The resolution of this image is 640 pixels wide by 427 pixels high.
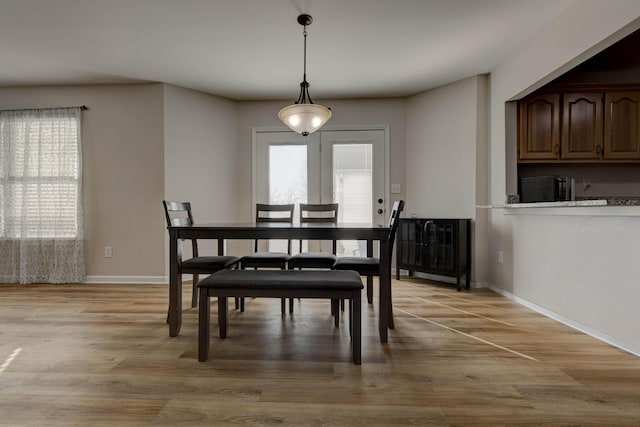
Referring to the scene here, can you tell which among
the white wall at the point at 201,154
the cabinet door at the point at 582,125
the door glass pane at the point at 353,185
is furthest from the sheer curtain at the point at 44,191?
the cabinet door at the point at 582,125

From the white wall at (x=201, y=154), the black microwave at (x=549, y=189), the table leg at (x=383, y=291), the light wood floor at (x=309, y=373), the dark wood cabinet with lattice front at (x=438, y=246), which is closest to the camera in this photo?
the light wood floor at (x=309, y=373)

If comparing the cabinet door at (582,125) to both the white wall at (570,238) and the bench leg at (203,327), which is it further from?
the bench leg at (203,327)

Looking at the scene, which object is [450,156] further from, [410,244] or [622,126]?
[622,126]

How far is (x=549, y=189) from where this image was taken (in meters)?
3.21

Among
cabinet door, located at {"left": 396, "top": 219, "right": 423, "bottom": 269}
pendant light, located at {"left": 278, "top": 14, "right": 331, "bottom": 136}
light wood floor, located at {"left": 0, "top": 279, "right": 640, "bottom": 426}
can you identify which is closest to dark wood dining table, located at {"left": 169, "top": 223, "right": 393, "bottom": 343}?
light wood floor, located at {"left": 0, "top": 279, "right": 640, "bottom": 426}

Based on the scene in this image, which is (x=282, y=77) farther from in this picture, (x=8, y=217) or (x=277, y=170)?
(x=8, y=217)

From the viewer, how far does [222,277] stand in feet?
6.42

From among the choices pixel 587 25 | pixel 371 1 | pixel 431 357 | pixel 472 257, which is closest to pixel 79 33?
pixel 371 1

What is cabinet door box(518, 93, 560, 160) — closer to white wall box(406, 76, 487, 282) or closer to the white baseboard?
white wall box(406, 76, 487, 282)

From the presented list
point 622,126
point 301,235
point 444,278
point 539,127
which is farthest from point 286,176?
point 622,126

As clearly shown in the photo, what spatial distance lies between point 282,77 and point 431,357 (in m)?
3.23

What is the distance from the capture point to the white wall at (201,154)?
13.7 ft

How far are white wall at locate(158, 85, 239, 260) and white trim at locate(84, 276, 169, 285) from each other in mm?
161

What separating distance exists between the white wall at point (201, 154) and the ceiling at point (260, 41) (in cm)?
31
